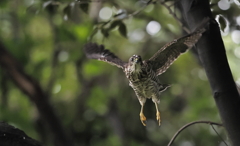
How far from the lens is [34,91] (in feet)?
13.6

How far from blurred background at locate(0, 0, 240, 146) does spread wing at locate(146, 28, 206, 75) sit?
2.27 meters

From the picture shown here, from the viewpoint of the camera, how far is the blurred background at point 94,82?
16.1 ft

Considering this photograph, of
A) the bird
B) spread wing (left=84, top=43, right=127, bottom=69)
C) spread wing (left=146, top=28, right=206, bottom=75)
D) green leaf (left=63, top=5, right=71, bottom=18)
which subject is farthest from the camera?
green leaf (left=63, top=5, right=71, bottom=18)

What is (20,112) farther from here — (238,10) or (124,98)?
(238,10)

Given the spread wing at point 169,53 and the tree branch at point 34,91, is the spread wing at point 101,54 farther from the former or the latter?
the tree branch at point 34,91

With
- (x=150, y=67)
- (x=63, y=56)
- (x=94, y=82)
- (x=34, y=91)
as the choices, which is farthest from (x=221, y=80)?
(x=94, y=82)

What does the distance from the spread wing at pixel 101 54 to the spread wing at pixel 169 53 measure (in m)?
0.22

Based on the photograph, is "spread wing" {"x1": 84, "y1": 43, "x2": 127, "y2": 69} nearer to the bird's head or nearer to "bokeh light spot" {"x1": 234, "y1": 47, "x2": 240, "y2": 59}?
the bird's head

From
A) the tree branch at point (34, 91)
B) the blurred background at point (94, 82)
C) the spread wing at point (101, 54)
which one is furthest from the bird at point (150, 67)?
the blurred background at point (94, 82)

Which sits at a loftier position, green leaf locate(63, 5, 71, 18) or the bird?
green leaf locate(63, 5, 71, 18)

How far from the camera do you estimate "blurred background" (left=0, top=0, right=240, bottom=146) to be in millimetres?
4906

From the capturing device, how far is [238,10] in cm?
309

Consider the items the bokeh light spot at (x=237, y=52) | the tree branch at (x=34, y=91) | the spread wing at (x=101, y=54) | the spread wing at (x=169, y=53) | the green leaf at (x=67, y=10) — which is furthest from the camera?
the bokeh light spot at (x=237, y=52)

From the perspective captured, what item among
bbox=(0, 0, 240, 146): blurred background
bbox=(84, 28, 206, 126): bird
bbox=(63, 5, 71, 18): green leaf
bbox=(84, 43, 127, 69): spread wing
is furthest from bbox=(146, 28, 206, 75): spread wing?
bbox=(0, 0, 240, 146): blurred background
